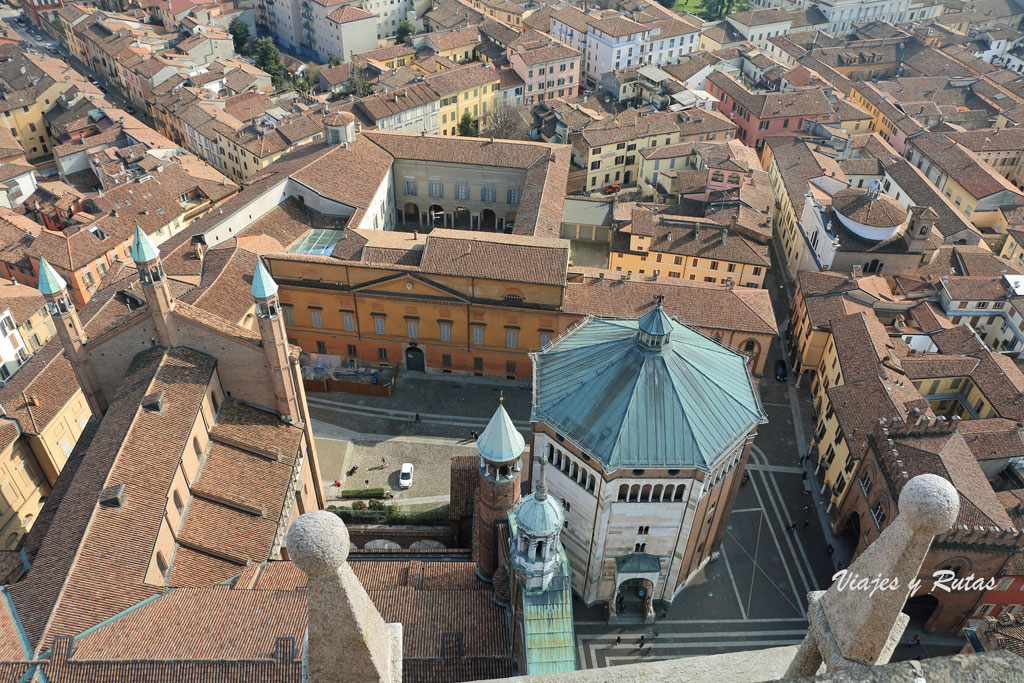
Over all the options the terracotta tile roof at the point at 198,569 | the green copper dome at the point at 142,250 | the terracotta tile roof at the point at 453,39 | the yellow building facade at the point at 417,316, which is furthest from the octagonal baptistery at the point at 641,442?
the terracotta tile roof at the point at 453,39

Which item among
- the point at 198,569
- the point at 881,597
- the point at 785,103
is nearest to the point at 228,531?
the point at 198,569

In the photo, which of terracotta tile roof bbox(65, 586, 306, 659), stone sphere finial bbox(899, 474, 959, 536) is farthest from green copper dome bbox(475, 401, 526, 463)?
stone sphere finial bbox(899, 474, 959, 536)

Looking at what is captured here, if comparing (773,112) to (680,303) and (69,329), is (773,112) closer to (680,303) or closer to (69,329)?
(680,303)

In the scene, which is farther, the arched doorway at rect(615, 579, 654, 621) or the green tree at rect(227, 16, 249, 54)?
the green tree at rect(227, 16, 249, 54)

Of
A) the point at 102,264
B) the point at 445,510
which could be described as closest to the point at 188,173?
the point at 102,264

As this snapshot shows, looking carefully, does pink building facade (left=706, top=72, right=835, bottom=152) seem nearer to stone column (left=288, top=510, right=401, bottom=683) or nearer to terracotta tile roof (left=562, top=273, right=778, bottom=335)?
terracotta tile roof (left=562, top=273, right=778, bottom=335)

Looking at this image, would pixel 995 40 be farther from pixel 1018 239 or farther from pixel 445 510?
pixel 445 510
